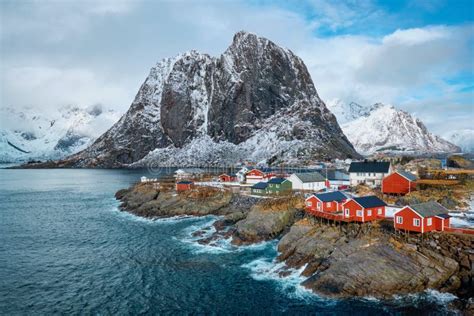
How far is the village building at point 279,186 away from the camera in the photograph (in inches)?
3076

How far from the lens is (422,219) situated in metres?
40.1

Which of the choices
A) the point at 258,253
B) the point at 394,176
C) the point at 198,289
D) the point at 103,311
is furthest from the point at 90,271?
the point at 394,176

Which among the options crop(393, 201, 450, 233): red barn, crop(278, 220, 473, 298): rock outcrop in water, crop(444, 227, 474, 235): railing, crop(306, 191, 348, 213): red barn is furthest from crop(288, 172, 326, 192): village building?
crop(444, 227, 474, 235): railing

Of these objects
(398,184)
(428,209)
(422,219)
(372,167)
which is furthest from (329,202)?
(372,167)

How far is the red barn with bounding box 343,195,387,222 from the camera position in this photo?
46.7 meters

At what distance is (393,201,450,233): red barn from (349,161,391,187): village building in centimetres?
4009

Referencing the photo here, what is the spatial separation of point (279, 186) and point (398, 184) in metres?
23.3

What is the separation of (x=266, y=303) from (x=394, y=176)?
4361 cm

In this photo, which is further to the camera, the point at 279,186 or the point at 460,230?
the point at 279,186

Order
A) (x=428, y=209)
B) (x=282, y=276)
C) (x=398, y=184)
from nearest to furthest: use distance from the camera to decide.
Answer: (x=282, y=276) → (x=428, y=209) → (x=398, y=184)

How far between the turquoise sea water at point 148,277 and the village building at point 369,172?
122ft

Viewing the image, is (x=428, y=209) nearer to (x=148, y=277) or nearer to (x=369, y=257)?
(x=369, y=257)

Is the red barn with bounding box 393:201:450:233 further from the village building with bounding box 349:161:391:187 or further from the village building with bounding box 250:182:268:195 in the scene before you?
the village building with bounding box 349:161:391:187

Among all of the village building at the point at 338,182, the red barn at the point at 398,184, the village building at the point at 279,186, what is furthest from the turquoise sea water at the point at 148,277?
the village building at the point at 338,182
